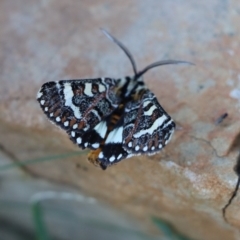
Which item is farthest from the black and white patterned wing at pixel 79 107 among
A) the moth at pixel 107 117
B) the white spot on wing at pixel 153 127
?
the white spot on wing at pixel 153 127

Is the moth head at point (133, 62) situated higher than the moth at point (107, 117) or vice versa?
the moth head at point (133, 62)

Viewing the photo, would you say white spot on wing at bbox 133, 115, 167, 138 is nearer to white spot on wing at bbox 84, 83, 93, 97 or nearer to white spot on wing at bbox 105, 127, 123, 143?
white spot on wing at bbox 105, 127, 123, 143

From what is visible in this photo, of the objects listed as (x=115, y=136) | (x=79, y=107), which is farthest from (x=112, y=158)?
(x=79, y=107)

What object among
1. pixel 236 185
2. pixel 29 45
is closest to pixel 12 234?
pixel 29 45

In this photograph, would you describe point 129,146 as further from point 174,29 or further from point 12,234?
point 12,234

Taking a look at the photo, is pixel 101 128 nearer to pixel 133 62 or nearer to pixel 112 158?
pixel 112 158

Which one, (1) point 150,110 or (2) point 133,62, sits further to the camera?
(2) point 133,62

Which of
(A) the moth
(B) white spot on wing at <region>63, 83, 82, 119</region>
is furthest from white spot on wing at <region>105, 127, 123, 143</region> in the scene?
(B) white spot on wing at <region>63, 83, 82, 119</region>

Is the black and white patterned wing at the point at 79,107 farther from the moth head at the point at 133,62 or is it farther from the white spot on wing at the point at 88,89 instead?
the moth head at the point at 133,62
